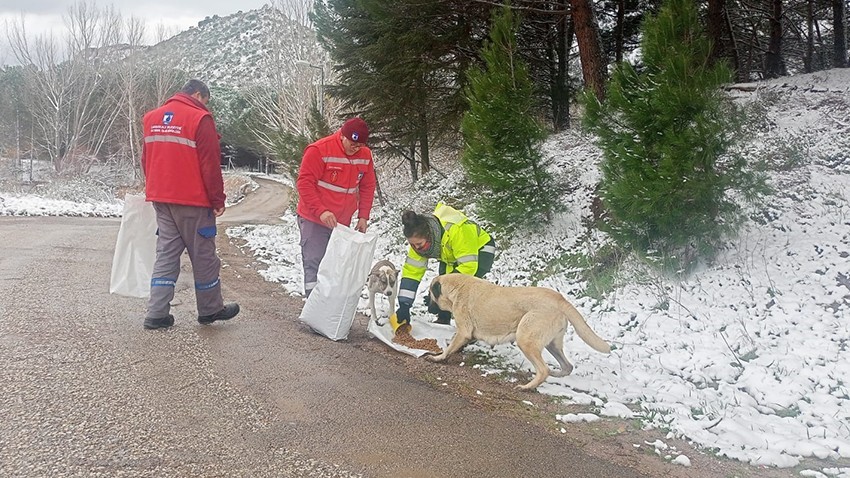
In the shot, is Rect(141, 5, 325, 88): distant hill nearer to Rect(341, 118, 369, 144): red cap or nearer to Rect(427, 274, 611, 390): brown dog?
Rect(341, 118, 369, 144): red cap

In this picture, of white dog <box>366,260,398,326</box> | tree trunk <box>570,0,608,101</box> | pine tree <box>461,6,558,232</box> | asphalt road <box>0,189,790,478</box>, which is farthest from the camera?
tree trunk <box>570,0,608,101</box>

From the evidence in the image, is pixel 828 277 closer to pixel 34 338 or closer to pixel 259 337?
pixel 259 337

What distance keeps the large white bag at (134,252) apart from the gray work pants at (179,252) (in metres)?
0.33

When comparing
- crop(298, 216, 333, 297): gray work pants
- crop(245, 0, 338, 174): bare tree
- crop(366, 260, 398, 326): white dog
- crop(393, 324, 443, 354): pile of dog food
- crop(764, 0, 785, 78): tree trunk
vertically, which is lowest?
crop(393, 324, 443, 354): pile of dog food

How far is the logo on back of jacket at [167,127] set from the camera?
5.00 meters

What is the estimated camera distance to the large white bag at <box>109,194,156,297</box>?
552cm

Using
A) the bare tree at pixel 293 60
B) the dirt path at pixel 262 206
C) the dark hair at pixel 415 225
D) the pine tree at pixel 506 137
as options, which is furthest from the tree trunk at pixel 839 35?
the bare tree at pixel 293 60

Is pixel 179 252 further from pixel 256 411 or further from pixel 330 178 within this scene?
pixel 256 411

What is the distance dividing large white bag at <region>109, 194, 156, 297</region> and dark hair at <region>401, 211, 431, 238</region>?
2606mm

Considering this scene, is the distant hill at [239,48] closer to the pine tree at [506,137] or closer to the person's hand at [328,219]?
the pine tree at [506,137]

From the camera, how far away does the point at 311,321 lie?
17.6 feet

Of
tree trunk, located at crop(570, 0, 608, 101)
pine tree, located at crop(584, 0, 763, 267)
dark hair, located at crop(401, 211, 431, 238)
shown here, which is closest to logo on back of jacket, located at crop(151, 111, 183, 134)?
dark hair, located at crop(401, 211, 431, 238)

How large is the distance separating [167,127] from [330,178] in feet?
5.38

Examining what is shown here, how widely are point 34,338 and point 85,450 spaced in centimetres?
234
